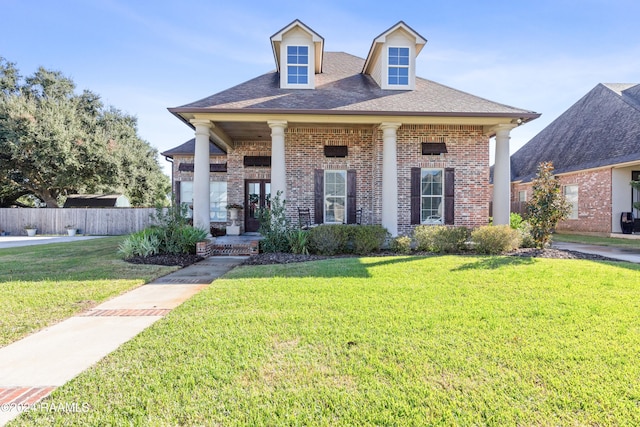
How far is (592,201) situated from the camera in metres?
14.6

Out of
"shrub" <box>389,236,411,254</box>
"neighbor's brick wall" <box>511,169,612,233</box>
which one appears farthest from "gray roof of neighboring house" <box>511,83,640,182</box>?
"shrub" <box>389,236,411,254</box>

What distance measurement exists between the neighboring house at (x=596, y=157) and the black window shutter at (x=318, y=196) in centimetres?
1200

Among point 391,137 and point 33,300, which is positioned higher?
point 391,137

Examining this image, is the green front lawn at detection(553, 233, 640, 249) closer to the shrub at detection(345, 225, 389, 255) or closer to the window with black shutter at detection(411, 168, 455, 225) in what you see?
the window with black shutter at detection(411, 168, 455, 225)

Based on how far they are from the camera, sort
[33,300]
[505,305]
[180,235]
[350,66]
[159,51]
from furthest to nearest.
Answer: [350,66] → [159,51] → [180,235] → [33,300] → [505,305]

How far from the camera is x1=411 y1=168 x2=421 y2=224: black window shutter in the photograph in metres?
10.2

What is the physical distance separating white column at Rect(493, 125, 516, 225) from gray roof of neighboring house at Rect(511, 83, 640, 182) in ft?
24.9

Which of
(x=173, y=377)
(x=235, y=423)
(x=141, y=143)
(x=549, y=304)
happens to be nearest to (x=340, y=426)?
(x=235, y=423)

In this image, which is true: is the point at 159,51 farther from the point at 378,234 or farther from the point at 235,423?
the point at 235,423

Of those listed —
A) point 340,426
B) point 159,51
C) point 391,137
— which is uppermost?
point 159,51

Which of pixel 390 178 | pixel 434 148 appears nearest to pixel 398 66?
pixel 434 148

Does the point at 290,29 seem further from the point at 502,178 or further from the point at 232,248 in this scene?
the point at 502,178

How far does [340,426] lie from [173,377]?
1.40 metres

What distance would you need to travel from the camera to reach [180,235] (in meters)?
8.26
